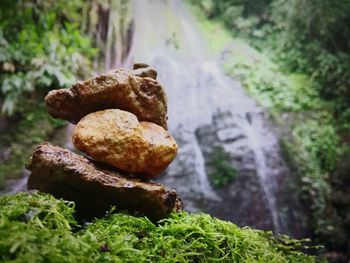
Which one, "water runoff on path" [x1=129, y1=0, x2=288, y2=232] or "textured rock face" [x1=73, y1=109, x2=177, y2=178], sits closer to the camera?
"textured rock face" [x1=73, y1=109, x2=177, y2=178]

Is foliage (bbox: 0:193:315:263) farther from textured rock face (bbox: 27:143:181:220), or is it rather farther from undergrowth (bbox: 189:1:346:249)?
undergrowth (bbox: 189:1:346:249)

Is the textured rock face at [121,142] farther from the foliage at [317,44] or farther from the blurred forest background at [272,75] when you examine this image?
the foliage at [317,44]

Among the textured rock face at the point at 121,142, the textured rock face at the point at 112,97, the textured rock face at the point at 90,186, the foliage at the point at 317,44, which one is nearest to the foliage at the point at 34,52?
the textured rock face at the point at 112,97

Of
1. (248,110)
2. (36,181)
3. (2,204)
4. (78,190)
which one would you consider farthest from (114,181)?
(248,110)

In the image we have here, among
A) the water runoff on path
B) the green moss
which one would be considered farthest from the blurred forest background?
the water runoff on path

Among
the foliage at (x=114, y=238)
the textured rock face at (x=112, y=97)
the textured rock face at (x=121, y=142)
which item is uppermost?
the textured rock face at (x=112, y=97)

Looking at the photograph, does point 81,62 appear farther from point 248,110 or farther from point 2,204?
point 2,204
